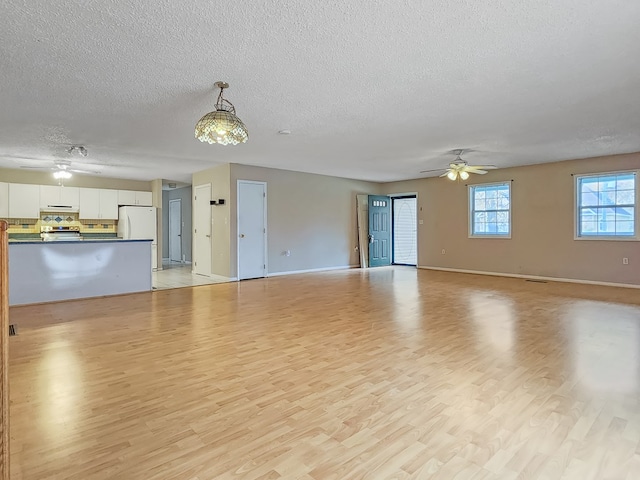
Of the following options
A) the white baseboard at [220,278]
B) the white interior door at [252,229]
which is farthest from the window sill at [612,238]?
the white baseboard at [220,278]

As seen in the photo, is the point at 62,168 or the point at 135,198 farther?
the point at 135,198

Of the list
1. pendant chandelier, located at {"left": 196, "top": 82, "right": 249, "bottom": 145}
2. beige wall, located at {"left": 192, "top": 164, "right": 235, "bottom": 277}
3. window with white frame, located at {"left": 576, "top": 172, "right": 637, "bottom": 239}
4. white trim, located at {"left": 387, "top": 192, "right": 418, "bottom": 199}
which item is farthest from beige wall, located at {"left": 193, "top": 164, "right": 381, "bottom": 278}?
window with white frame, located at {"left": 576, "top": 172, "right": 637, "bottom": 239}

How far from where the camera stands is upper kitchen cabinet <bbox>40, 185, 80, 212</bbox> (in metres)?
8.39

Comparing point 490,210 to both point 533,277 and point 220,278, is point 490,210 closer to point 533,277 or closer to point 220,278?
point 533,277

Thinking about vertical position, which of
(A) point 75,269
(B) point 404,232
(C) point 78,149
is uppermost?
(C) point 78,149

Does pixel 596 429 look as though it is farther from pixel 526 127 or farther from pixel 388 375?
pixel 526 127

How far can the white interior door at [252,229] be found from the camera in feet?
25.7

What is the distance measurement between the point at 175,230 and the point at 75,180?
11.8ft

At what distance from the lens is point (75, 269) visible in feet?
19.0

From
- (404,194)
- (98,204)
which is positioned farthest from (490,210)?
(98,204)

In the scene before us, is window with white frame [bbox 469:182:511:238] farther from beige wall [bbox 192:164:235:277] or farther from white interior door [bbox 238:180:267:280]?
beige wall [bbox 192:164:235:277]

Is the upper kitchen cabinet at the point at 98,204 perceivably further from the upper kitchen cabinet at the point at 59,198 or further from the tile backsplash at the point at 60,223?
the tile backsplash at the point at 60,223

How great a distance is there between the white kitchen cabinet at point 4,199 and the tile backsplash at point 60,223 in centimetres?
29

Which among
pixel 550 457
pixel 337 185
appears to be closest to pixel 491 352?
pixel 550 457
